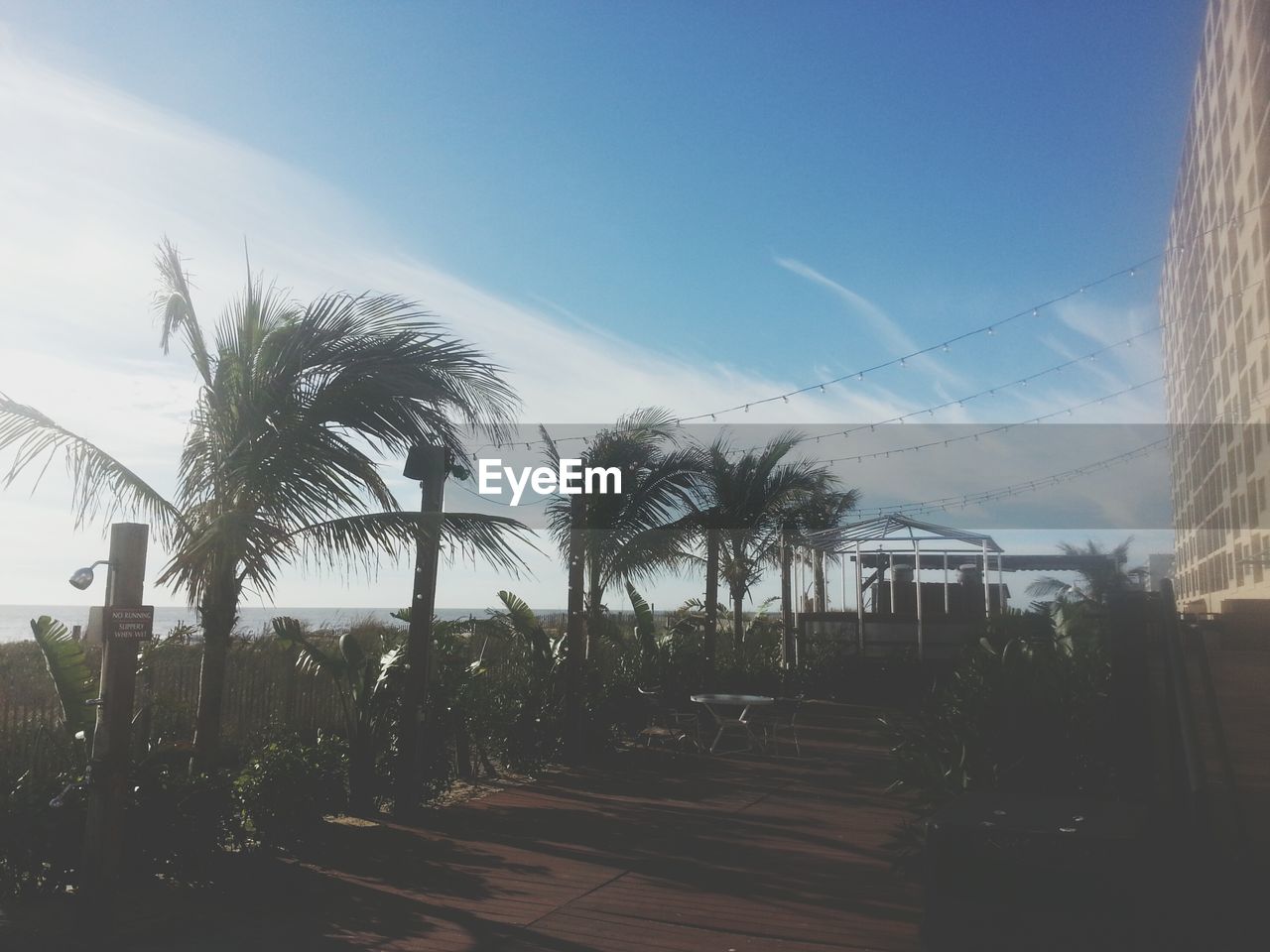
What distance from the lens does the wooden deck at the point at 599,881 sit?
500 centimetres

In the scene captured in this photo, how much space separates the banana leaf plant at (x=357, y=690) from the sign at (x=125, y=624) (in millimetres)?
2867

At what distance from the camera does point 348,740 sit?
8.15 meters

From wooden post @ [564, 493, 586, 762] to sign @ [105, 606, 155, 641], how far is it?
6.48 m

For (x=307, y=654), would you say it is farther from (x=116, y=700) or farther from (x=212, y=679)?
(x=116, y=700)

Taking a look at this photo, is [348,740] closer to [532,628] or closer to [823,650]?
[532,628]

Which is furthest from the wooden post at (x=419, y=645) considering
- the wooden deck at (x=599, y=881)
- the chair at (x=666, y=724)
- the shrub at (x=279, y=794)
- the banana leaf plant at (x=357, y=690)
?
the chair at (x=666, y=724)

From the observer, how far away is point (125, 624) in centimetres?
512

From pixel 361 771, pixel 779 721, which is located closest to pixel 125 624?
pixel 361 771

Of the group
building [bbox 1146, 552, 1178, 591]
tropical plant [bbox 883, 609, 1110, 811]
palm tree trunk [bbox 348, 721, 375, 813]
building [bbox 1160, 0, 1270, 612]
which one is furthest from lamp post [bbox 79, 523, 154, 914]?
building [bbox 1160, 0, 1270, 612]

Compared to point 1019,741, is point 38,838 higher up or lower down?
lower down

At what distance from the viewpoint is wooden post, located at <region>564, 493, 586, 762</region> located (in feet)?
36.7

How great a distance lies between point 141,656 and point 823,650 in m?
14.7

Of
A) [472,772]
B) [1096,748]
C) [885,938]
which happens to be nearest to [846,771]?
[472,772]

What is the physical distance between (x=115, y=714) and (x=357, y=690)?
3.19m
